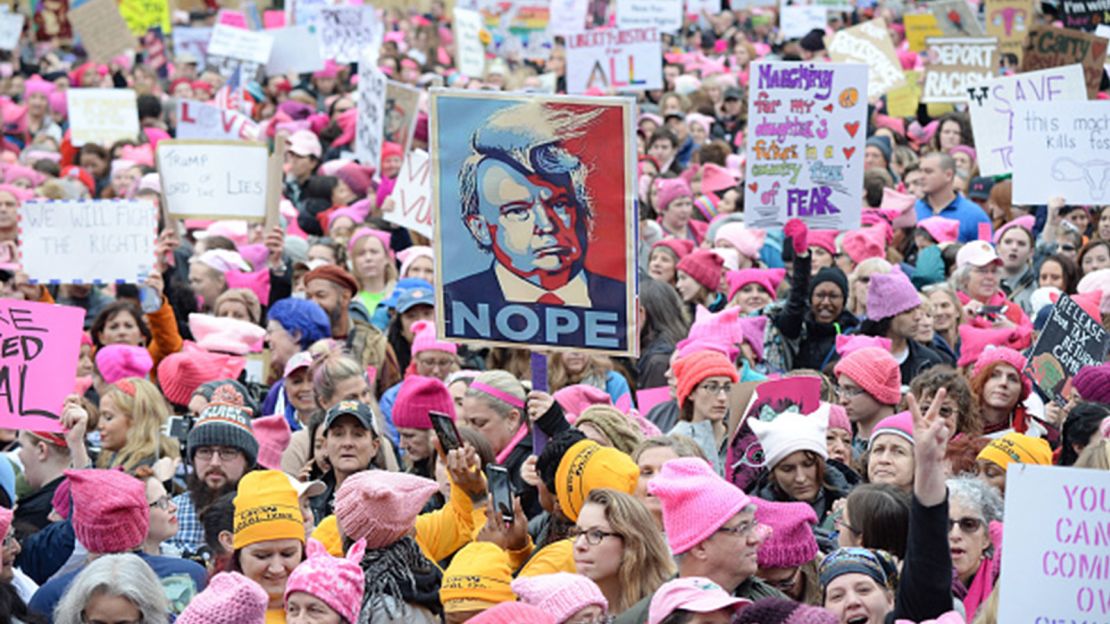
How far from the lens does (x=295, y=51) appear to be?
2303 cm

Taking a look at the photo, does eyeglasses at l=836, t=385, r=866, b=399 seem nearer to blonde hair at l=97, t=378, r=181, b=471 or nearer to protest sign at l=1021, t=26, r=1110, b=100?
blonde hair at l=97, t=378, r=181, b=471

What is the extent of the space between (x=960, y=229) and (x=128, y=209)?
526cm

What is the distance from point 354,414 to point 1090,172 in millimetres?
5215

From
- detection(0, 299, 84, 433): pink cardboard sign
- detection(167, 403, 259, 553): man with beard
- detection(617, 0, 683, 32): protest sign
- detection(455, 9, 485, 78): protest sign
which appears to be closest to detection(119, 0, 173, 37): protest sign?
detection(455, 9, 485, 78): protest sign

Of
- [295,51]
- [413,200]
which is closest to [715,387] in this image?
[413,200]

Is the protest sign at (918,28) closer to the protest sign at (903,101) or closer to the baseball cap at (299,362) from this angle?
the protest sign at (903,101)

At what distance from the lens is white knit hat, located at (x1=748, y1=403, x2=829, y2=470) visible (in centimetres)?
709

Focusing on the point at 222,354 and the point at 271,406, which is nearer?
the point at 271,406

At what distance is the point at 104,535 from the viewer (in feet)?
21.0

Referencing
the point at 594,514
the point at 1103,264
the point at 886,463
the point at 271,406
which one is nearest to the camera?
the point at 594,514

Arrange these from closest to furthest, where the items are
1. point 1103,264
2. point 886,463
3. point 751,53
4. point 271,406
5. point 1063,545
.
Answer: point 1063,545 < point 886,463 < point 271,406 < point 1103,264 < point 751,53

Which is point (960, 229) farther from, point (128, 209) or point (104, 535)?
point (104, 535)

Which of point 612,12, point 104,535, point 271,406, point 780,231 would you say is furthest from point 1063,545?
point 612,12

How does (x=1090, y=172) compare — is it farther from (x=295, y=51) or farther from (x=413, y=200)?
(x=295, y=51)
